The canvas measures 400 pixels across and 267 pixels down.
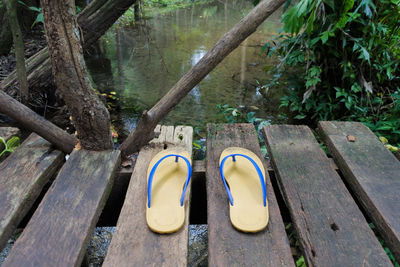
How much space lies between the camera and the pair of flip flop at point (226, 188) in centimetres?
105

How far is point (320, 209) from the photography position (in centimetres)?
113

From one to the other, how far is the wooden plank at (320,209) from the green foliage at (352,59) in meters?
0.87

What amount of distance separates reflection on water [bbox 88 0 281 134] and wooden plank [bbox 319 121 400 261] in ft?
3.71

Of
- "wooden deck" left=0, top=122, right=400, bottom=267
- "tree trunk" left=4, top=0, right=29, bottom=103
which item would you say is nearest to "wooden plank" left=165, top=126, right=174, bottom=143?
"wooden deck" left=0, top=122, right=400, bottom=267

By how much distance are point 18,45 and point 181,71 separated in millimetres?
2370

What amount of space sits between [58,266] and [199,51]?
466cm

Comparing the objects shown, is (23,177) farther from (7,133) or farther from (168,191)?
(168,191)

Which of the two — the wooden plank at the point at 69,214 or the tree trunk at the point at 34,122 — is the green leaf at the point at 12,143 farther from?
the wooden plank at the point at 69,214

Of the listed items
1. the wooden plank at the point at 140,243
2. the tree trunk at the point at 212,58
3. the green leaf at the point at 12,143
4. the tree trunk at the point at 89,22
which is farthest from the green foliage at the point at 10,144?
the tree trunk at the point at 89,22

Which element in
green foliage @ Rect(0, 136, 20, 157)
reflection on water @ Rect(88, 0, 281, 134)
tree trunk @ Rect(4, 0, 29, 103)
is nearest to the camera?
green foliage @ Rect(0, 136, 20, 157)

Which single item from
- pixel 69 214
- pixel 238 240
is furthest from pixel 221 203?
pixel 69 214

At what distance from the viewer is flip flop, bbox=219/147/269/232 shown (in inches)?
41.4

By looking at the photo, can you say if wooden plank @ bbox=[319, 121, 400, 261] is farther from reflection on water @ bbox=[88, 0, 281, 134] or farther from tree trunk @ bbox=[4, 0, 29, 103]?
tree trunk @ bbox=[4, 0, 29, 103]

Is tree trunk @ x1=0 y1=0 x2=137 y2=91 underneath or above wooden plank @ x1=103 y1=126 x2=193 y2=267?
above
